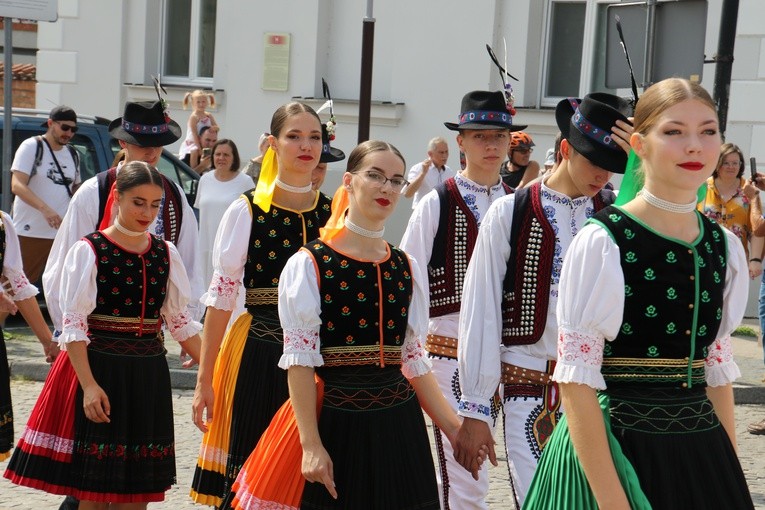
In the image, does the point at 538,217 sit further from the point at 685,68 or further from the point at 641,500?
the point at 685,68

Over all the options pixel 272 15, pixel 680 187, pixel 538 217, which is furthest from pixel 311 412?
pixel 272 15

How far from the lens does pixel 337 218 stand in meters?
4.73

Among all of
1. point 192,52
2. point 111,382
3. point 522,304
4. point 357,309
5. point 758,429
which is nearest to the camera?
point 357,309

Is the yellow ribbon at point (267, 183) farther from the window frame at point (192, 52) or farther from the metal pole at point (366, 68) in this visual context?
the window frame at point (192, 52)

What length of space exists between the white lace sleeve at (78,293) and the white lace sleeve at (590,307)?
272 cm

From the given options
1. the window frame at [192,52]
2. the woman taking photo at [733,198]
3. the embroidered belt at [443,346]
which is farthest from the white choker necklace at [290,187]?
the window frame at [192,52]

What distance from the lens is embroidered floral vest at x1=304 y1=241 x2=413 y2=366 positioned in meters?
4.49

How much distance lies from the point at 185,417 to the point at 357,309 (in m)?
4.42

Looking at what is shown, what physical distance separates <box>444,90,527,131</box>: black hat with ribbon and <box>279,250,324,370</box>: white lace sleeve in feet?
6.18

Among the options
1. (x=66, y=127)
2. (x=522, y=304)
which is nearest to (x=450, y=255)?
(x=522, y=304)

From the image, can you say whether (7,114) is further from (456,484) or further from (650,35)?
(456,484)

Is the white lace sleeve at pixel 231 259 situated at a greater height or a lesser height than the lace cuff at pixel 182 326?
greater

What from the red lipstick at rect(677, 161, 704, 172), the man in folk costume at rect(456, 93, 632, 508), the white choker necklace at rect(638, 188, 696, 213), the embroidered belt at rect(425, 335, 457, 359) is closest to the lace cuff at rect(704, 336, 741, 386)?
the white choker necklace at rect(638, 188, 696, 213)

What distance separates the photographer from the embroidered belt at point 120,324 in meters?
5.75
